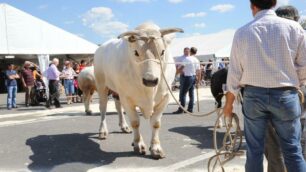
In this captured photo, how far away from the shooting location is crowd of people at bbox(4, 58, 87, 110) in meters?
14.9

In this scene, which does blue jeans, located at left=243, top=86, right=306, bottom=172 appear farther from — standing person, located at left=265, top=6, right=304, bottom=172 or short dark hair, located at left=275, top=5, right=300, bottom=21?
short dark hair, located at left=275, top=5, right=300, bottom=21

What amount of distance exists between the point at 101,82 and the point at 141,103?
2132 millimetres

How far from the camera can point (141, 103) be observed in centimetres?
618

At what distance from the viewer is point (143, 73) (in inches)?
216

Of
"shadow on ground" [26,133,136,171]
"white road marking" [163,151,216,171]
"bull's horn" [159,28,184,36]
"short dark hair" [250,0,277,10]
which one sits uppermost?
"bull's horn" [159,28,184,36]

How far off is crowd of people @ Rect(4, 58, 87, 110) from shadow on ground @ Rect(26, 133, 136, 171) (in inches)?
267

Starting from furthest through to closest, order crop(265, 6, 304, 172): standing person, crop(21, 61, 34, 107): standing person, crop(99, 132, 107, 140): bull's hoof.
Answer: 1. crop(21, 61, 34, 107): standing person
2. crop(99, 132, 107, 140): bull's hoof
3. crop(265, 6, 304, 172): standing person

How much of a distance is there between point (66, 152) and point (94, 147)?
21.3 inches

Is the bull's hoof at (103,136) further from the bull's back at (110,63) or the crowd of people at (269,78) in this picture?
the crowd of people at (269,78)

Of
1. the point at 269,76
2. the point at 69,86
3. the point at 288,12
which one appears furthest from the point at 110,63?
the point at 69,86

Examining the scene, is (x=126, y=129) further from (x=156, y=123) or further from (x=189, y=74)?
(x=189, y=74)

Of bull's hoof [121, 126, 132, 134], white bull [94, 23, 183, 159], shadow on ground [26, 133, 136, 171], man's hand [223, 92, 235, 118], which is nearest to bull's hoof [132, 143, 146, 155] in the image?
white bull [94, 23, 183, 159]

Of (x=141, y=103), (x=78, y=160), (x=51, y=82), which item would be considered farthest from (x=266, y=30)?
(x=51, y=82)

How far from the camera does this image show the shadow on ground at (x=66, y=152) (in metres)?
6.13
